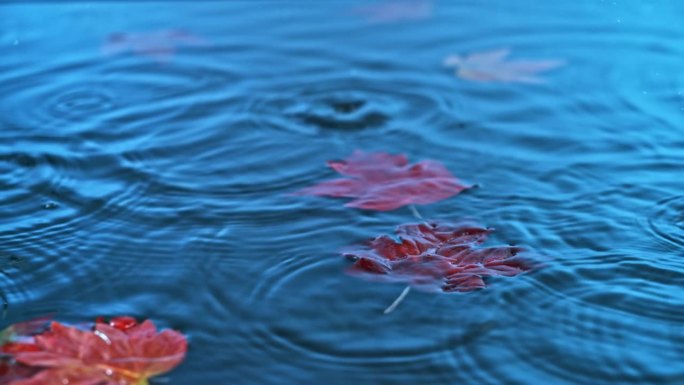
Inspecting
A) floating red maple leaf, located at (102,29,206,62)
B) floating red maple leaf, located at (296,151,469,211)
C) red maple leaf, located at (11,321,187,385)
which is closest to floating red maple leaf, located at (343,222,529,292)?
floating red maple leaf, located at (296,151,469,211)

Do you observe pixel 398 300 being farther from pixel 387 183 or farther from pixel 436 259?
pixel 387 183

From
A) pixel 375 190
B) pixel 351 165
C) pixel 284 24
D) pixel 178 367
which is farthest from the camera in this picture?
pixel 284 24

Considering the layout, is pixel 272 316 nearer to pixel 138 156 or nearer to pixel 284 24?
pixel 138 156

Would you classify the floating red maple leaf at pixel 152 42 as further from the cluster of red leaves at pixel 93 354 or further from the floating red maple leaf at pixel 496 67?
the cluster of red leaves at pixel 93 354

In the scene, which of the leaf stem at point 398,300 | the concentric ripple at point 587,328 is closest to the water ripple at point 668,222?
the concentric ripple at point 587,328

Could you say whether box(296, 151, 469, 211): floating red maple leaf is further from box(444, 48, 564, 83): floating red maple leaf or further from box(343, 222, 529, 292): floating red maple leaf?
box(444, 48, 564, 83): floating red maple leaf

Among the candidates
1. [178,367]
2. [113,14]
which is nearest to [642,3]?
[113,14]
